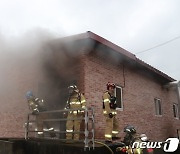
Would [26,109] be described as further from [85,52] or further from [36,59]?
[85,52]

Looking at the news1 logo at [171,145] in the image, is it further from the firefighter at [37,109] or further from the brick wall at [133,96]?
the firefighter at [37,109]

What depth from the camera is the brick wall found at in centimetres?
794

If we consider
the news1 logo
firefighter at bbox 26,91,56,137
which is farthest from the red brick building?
the news1 logo

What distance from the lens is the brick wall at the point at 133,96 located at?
7.94m

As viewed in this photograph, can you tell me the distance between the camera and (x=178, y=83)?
13.3 meters

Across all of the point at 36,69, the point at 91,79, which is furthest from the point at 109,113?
the point at 36,69

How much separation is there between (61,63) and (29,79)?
164 cm

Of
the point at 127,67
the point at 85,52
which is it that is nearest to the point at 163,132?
the point at 127,67

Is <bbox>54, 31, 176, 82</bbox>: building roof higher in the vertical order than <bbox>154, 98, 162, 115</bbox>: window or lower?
higher

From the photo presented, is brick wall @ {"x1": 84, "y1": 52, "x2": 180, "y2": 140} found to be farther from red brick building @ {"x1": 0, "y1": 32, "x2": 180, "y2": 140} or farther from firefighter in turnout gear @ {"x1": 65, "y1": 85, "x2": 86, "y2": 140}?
firefighter in turnout gear @ {"x1": 65, "y1": 85, "x2": 86, "y2": 140}

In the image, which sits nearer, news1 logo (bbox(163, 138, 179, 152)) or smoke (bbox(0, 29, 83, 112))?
news1 logo (bbox(163, 138, 179, 152))

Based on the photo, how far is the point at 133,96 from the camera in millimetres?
10172

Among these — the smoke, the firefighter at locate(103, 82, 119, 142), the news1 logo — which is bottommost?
the news1 logo

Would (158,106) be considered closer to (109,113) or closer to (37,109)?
(109,113)
